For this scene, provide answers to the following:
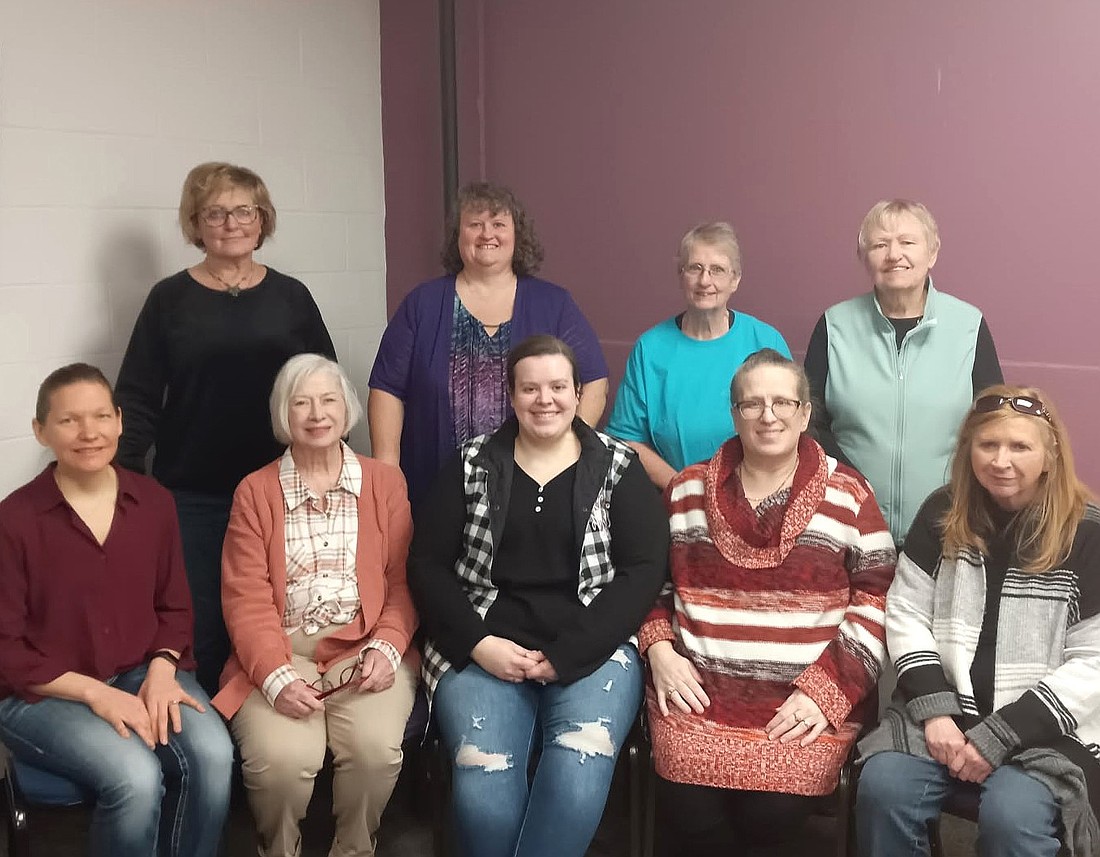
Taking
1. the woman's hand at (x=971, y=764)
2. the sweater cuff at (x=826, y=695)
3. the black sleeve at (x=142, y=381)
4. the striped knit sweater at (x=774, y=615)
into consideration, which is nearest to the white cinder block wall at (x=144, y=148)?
the black sleeve at (x=142, y=381)

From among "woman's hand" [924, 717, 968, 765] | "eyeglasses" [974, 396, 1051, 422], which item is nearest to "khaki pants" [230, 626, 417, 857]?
"woman's hand" [924, 717, 968, 765]

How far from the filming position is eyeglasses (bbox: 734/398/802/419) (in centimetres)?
241

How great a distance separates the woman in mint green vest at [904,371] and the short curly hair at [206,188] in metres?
1.52

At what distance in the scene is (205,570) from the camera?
2.93 m

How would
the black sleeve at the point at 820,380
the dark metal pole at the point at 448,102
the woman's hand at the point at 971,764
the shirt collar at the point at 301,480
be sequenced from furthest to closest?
1. the dark metal pole at the point at 448,102
2. the black sleeve at the point at 820,380
3. the shirt collar at the point at 301,480
4. the woman's hand at the point at 971,764

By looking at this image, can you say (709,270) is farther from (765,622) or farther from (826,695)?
(826,695)

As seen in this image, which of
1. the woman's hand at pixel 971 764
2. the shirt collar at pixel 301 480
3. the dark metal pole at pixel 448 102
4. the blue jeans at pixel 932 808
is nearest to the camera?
the blue jeans at pixel 932 808

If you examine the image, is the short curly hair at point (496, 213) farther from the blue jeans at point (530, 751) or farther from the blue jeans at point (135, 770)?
the blue jeans at point (135, 770)

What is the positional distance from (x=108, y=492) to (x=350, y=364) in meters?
1.57

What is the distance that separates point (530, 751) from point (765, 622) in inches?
22.1

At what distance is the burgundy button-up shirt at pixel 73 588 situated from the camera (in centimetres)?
234

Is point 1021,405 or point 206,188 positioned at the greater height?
point 206,188

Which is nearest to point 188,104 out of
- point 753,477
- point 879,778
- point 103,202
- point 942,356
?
point 103,202

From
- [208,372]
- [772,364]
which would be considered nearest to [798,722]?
[772,364]
